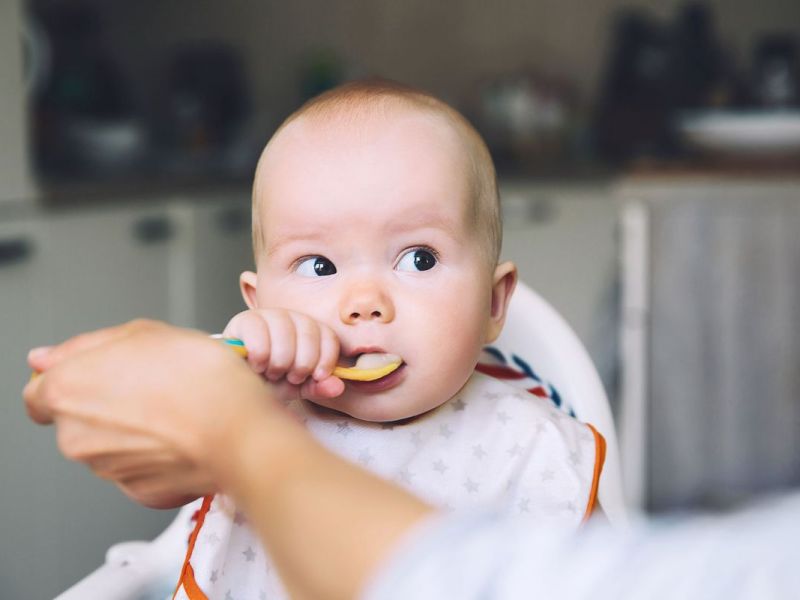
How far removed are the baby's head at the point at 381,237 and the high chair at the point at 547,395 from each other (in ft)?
0.78

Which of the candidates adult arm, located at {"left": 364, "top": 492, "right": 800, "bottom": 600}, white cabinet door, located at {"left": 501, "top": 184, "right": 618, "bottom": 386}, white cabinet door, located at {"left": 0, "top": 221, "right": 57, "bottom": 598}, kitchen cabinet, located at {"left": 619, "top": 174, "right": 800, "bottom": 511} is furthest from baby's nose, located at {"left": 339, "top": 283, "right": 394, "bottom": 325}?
white cabinet door, located at {"left": 501, "top": 184, "right": 618, "bottom": 386}

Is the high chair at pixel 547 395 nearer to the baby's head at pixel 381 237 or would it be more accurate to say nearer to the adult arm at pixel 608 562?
the baby's head at pixel 381 237

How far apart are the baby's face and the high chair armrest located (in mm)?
271

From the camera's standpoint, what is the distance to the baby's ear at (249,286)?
79 cm

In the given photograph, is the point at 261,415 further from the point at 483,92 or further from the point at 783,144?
the point at 483,92

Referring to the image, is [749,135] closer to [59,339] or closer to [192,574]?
[59,339]

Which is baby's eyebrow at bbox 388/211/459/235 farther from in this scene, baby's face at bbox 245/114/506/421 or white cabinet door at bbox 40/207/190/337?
white cabinet door at bbox 40/207/190/337

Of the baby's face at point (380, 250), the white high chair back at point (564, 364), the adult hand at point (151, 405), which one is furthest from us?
the white high chair back at point (564, 364)

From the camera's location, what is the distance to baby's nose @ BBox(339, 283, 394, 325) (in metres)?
0.66

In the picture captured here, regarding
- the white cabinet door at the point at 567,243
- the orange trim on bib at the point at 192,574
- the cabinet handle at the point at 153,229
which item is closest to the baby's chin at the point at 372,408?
the orange trim on bib at the point at 192,574

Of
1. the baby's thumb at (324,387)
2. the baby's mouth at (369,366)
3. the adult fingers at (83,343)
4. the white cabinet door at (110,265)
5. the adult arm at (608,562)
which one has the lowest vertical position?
the white cabinet door at (110,265)

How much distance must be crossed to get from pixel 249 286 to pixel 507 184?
5.96ft

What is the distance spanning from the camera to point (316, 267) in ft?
2.29

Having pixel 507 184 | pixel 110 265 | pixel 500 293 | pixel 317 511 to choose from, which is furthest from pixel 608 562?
pixel 507 184
